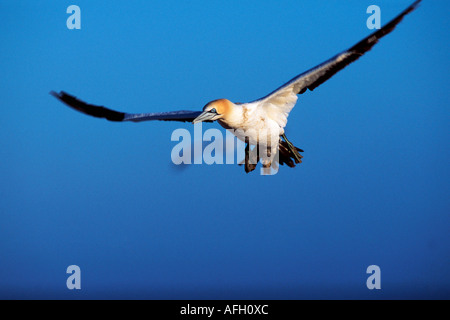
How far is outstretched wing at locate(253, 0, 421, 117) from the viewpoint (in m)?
10.5

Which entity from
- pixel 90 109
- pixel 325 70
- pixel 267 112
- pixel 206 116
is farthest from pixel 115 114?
pixel 325 70

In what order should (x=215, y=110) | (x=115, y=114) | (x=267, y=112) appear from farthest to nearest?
(x=115, y=114)
(x=267, y=112)
(x=215, y=110)

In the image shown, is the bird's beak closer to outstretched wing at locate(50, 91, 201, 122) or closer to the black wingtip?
outstretched wing at locate(50, 91, 201, 122)

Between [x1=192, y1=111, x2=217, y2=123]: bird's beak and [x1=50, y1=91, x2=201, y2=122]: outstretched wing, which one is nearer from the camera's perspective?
[x1=192, y1=111, x2=217, y2=123]: bird's beak

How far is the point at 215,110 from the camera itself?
1059cm

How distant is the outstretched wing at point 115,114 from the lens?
472 inches

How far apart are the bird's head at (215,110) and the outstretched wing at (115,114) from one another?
1165 mm

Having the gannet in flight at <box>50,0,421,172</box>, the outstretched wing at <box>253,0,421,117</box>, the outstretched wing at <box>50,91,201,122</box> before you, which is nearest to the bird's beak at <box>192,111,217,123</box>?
the gannet in flight at <box>50,0,421,172</box>

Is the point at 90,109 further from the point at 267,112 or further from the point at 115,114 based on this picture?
the point at 267,112

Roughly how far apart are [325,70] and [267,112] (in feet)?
4.55
